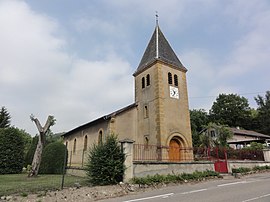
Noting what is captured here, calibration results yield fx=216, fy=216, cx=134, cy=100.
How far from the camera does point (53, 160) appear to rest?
72.8 ft

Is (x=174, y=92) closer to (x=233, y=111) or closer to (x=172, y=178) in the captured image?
(x=172, y=178)

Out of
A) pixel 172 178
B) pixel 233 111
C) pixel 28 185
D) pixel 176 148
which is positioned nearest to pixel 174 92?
pixel 176 148

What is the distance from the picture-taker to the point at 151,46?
23.6 metres

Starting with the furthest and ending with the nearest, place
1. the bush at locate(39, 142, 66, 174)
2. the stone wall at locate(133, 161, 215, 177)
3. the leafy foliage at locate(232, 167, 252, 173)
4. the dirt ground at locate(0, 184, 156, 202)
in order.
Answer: the bush at locate(39, 142, 66, 174) → the leafy foliage at locate(232, 167, 252, 173) → the stone wall at locate(133, 161, 215, 177) → the dirt ground at locate(0, 184, 156, 202)

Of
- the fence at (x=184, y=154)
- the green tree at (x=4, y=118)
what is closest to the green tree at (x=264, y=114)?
the fence at (x=184, y=154)

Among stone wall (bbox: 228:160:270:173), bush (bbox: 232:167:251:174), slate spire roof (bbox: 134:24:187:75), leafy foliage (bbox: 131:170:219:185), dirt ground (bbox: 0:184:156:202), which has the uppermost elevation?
slate spire roof (bbox: 134:24:187:75)

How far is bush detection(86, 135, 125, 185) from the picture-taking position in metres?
11.2

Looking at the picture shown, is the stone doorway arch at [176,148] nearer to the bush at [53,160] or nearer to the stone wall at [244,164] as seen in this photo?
the stone wall at [244,164]

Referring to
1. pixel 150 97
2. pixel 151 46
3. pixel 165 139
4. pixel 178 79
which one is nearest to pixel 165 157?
pixel 165 139

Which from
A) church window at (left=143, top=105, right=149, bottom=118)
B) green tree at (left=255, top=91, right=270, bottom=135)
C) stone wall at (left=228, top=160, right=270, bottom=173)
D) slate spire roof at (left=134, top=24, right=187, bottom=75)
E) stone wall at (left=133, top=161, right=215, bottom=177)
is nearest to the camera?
stone wall at (left=133, top=161, right=215, bottom=177)

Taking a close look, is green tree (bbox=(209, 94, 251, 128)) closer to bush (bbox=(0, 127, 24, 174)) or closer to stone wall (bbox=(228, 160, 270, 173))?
stone wall (bbox=(228, 160, 270, 173))

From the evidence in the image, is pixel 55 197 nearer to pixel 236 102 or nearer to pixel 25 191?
pixel 25 191

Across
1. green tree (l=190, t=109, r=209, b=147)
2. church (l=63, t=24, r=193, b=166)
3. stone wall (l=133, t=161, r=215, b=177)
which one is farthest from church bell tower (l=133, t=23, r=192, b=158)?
green tree (l=190, t=109, r=209, b=147)

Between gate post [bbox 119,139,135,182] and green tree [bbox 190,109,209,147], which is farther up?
green tree [bbox 190,109,209,147]
